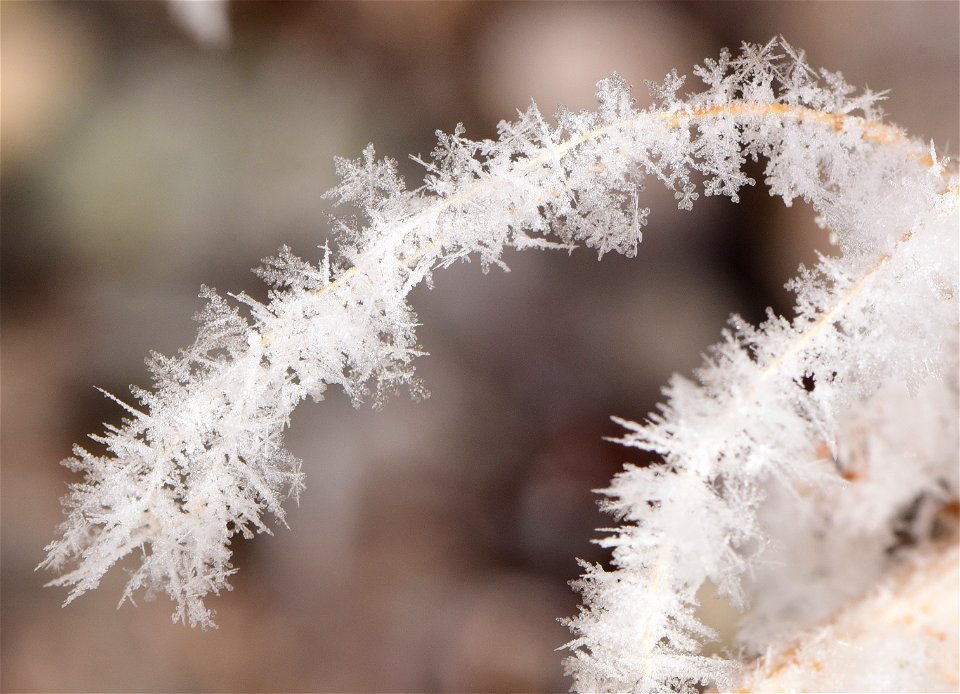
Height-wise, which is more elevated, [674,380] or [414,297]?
[414,297]

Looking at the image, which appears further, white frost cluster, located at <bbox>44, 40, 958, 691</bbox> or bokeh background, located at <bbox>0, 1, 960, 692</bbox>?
bokeh background, located at <bbox>0, 1, 960, 692</bbox>

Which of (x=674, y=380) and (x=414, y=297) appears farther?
(x=414, y=297)

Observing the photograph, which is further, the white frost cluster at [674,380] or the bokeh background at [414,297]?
the bokeh background at [414,297]

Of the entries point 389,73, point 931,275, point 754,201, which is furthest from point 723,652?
point 389,73

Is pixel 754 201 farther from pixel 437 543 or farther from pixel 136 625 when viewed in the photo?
pixel 136 625
